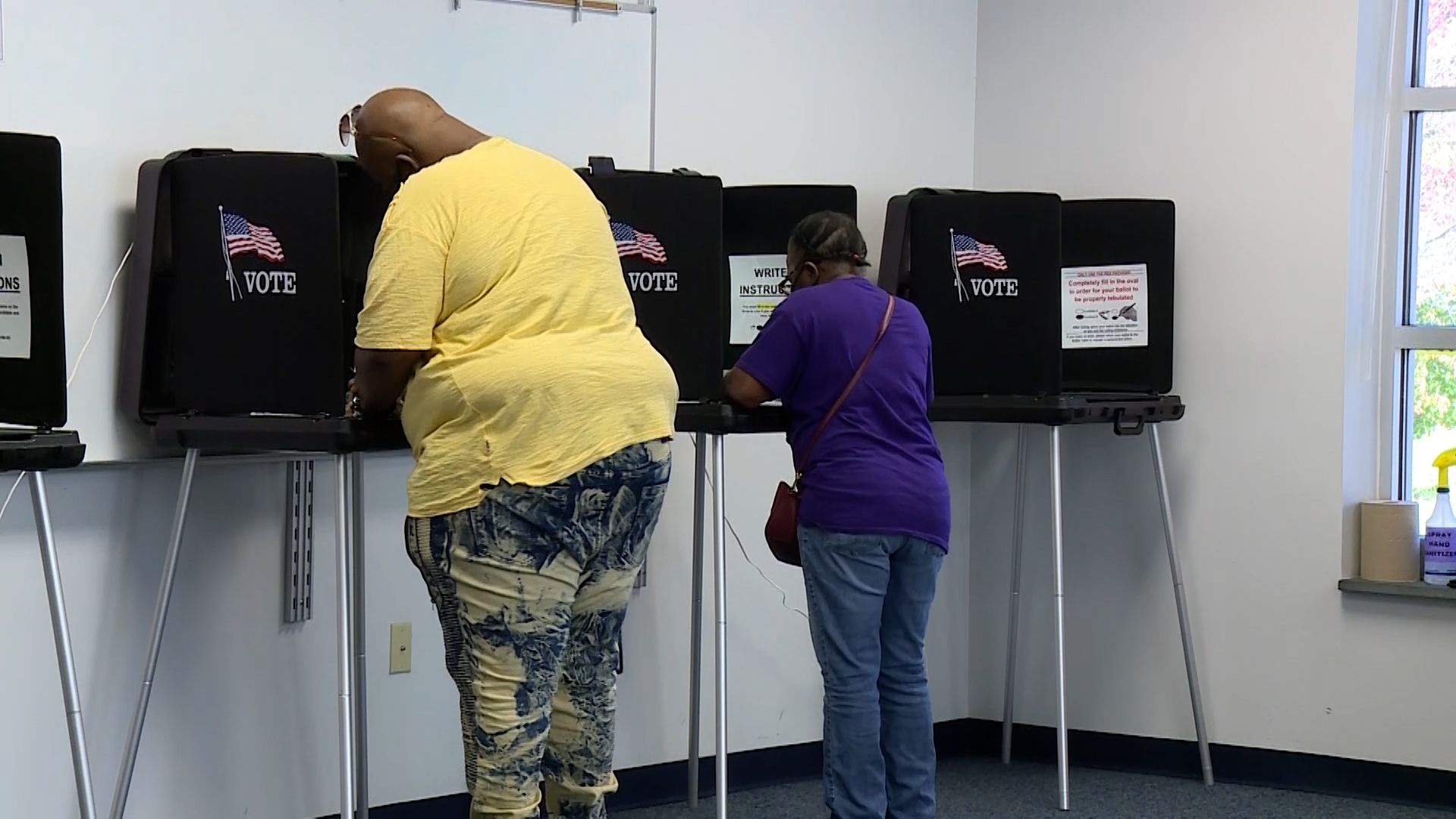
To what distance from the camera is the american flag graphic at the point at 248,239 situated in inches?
92.0

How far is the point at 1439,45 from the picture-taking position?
3301mm

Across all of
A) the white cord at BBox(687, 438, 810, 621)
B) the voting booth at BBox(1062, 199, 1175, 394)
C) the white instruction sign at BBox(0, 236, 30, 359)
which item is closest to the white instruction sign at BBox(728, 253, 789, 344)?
the white cord at BBox(687, 438, 810, 621)

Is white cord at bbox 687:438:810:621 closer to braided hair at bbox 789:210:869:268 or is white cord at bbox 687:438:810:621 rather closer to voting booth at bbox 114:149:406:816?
braided hair at bbox 789:210:869:268

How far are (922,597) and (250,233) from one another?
1.24m

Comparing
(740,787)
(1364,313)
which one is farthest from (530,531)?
(1364,313)

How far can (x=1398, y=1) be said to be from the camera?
10.7 feet

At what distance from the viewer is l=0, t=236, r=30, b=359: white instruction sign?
219 cm

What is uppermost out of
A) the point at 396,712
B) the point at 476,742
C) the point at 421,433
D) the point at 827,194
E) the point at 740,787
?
the point at 827,194

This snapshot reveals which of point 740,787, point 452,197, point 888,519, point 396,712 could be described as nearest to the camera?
point 452,197

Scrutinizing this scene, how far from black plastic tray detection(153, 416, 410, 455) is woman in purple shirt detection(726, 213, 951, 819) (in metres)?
0.65

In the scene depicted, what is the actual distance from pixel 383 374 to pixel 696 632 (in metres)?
1.34

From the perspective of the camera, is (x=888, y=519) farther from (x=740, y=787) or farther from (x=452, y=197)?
(x=740, y=787)

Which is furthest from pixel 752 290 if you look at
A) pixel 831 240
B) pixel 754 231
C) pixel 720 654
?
pixel 720 654

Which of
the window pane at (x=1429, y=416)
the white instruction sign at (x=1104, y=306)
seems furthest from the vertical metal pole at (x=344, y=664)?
the window pane at (x=1429, y=416)
